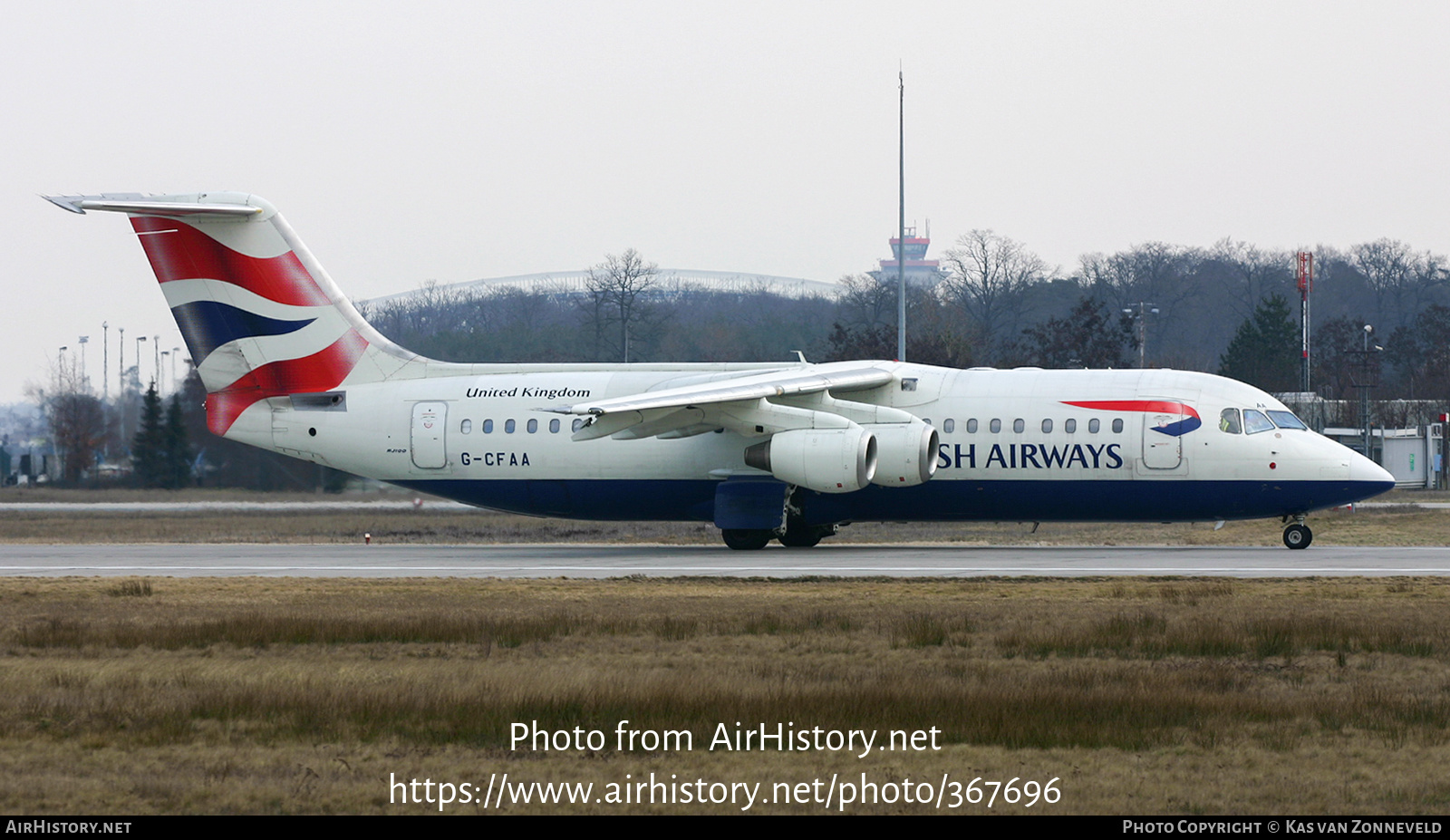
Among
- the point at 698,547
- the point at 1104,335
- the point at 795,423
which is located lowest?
the point at 698,547

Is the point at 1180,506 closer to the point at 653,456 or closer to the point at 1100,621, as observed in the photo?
the point at 653,456

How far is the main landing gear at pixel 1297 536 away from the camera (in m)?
28.2

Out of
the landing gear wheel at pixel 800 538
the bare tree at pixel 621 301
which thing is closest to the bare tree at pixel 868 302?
the bare tree at pixel 621 301

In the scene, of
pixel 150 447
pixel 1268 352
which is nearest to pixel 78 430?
pixel 150 447

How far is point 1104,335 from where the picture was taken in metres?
72.4

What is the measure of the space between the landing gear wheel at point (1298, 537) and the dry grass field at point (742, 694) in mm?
8208

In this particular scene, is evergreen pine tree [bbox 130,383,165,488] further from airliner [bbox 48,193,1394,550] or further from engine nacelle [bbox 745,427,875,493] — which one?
engine nacelle [bbox 745,427,875,493]

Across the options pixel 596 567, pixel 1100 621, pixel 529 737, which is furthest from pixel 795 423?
pixel 529 737

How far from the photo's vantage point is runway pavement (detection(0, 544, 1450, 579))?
23781 mm

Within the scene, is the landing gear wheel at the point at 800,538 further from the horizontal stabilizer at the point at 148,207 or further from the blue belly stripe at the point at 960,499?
the horizontal stabilizer at the point at 148,207

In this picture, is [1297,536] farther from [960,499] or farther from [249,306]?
[249,306]

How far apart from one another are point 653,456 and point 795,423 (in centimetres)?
327

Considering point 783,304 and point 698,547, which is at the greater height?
point 783,304

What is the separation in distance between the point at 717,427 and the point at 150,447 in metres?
36.9
